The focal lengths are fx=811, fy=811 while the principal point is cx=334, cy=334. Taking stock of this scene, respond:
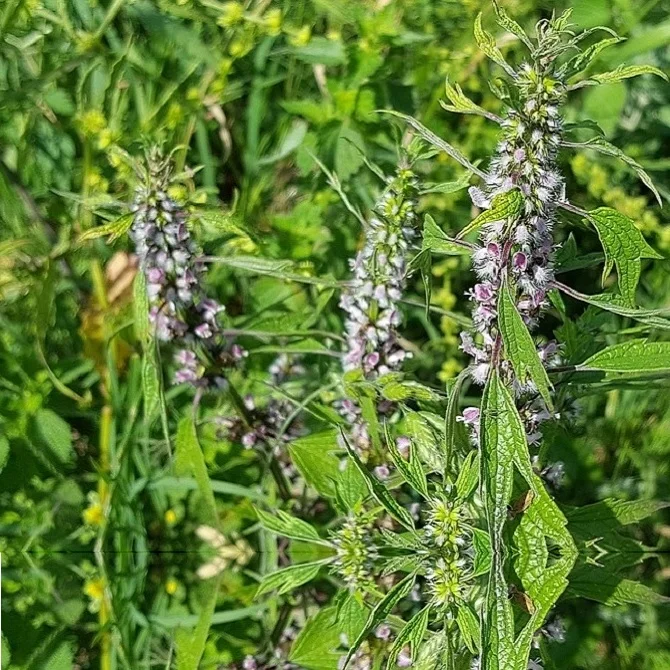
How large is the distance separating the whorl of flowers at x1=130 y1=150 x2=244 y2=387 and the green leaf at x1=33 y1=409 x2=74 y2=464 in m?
0.65

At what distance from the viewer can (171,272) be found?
1151 millimetres

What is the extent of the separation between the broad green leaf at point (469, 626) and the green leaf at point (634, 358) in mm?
332

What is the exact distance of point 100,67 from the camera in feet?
6.77

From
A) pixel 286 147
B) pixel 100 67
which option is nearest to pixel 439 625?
pixel 286 147

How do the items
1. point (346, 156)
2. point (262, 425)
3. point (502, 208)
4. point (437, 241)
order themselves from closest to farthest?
1. point (502, 208)
2. point (437, 241)
3. point (262, 425)
4. point (346, 156)

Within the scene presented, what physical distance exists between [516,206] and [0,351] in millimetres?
1471

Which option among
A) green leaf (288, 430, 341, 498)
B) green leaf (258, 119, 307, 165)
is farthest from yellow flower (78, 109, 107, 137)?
green leaf (288, 430, 341, 498)

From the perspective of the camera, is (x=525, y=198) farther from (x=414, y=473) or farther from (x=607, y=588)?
(x=607, y=588)

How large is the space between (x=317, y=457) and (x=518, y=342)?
21.7 inches

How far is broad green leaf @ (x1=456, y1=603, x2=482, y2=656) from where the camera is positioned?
958 millimetres

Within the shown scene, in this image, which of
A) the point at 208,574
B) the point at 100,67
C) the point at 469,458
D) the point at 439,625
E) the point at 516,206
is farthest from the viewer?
the point at 100,67

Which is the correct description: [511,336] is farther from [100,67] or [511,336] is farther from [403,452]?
[100,67]

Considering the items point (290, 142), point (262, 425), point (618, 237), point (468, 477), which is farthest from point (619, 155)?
point (290, 142)

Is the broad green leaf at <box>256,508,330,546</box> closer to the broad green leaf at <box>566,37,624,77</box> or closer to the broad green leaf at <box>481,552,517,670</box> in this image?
the broad green leaf at <box>481,552,517,670</box>
